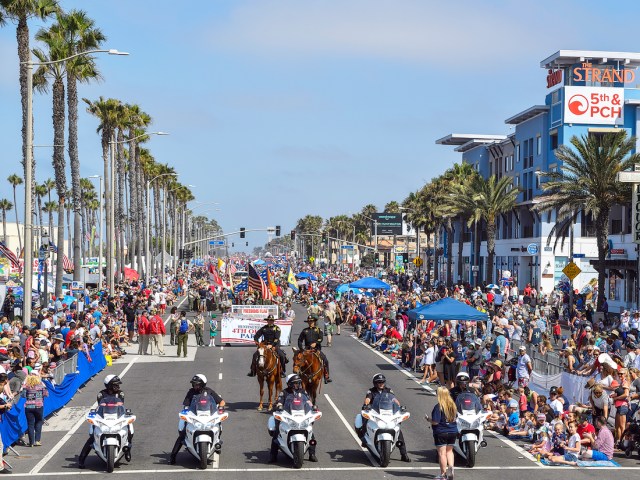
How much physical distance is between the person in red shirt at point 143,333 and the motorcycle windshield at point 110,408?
62.3 feet

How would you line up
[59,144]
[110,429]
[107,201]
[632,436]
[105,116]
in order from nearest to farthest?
[110,429] → [632,436] → [59,144] → [107,201] → [105,116]

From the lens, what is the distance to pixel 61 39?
46.4m

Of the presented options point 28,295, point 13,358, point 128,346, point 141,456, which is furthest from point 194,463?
point 128,346

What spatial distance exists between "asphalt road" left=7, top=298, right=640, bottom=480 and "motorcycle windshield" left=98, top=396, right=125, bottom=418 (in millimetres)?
907

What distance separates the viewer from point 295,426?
16.2 m

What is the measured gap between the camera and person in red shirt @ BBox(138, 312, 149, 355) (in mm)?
34812

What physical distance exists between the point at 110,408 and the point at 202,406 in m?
1.48

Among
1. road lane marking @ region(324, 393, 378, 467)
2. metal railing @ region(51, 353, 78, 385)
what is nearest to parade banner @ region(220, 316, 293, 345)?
metal railing @ region(51, 353, 78, 385)

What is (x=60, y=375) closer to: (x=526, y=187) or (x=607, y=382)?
(x=607, y=382)

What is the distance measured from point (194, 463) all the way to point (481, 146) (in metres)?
81.1

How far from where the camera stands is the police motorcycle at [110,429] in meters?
Answer: 15.6

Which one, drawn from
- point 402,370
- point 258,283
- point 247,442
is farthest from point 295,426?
point 258,283

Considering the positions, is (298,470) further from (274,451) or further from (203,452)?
(203,452)

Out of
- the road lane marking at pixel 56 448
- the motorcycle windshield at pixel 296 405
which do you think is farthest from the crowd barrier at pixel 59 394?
the motorcycle windshield at pixel 296 405
